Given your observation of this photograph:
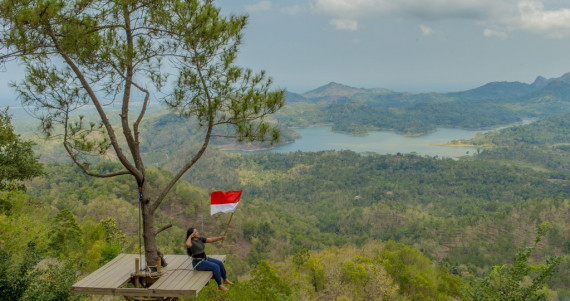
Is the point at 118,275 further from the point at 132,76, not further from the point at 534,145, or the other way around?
the point at 534,145

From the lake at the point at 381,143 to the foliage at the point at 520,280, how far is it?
11719 centimetres

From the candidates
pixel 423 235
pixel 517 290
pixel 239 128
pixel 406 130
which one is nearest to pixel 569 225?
pixel 423 235

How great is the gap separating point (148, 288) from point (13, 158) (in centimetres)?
806

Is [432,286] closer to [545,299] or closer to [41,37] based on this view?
[545,299]

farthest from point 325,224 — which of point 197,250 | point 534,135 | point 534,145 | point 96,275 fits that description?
point 534,135

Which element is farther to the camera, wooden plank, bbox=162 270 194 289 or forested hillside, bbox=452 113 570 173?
forested hillside, bbox=452 113 570 173

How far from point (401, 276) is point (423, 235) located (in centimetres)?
3727

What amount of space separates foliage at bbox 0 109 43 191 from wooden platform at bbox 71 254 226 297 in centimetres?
639

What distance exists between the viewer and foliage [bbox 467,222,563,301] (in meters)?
6.20

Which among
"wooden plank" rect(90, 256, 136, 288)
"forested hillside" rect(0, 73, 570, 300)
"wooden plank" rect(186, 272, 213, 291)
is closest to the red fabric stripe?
"wooden plank" rect(186, 272, 213, 291)

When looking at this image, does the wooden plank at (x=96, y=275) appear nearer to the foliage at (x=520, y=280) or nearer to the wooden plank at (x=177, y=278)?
the wooden plank at (x=177, y=278)

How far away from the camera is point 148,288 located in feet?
15.3

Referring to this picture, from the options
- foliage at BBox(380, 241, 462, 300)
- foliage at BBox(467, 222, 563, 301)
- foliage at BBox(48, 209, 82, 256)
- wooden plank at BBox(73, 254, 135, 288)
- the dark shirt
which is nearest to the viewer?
wooden plank at BBox(73, 254, 135, 288)

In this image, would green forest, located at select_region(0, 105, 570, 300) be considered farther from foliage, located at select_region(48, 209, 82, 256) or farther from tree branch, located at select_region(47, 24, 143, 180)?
tree branch, located at select_region(47, 24, 143, 180)
